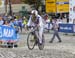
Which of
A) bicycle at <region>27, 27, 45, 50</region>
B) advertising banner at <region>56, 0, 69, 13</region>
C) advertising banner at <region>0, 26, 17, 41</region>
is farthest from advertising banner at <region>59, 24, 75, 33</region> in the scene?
bicycle at <region>27, 27, 45, 50</region>

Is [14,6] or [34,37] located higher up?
[34,37]

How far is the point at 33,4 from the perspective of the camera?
70250 millimetres

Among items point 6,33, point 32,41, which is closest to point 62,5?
point 6,33

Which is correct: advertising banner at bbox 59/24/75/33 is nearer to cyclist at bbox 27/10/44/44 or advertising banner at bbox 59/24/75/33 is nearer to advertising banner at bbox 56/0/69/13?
advertising banner at bbox 56/0/69/13

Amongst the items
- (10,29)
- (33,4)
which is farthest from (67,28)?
(33,4)

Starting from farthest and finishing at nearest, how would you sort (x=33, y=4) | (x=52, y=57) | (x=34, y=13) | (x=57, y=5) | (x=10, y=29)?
(x=33, y=4)
(x=57, y=5)
(x=10, y=29)
(x=34, y=13)
(x=52, y=57)

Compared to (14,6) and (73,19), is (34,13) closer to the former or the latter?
(73,19)

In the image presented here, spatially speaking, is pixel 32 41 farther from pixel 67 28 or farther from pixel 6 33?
pixel 67 28

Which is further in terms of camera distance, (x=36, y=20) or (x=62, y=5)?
(x=62, y=5)

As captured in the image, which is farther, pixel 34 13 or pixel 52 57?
pixel 34 13

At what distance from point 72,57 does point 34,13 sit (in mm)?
3957

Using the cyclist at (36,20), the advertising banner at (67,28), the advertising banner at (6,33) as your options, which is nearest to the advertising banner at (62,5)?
the advertising banner at (67,28)

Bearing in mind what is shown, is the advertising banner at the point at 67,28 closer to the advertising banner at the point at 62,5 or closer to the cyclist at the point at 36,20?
the advertising banner at the point at 62,5

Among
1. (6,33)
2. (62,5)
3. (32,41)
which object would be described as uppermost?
(32,41)
